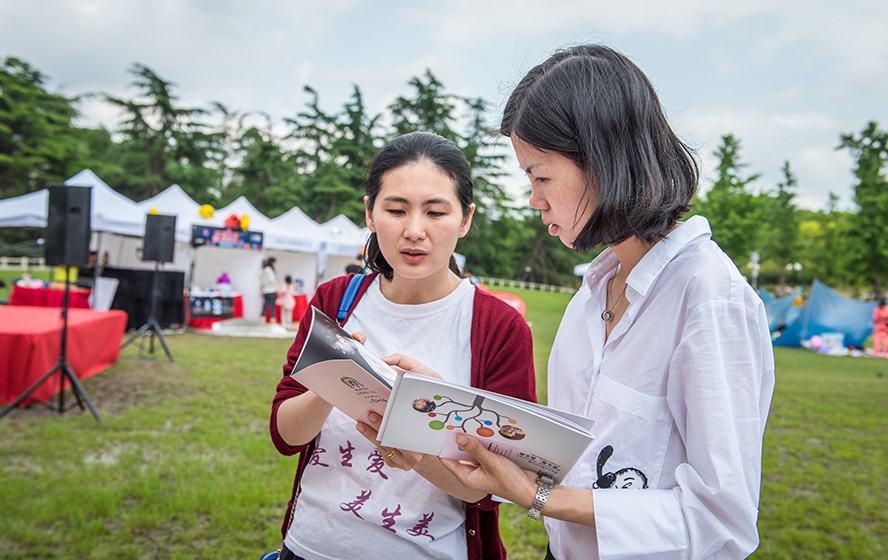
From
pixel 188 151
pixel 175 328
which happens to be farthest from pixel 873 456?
pixel 188 151

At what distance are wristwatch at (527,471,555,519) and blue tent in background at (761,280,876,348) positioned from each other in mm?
18674

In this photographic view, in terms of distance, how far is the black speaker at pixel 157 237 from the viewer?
8.25m

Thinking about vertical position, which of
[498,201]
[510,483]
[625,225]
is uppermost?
[498,201]

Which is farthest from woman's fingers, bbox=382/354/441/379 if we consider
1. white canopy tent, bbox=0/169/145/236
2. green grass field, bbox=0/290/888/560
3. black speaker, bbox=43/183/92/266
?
white canopy tent, bbox=0/169/145/236

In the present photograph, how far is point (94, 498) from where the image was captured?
3328 millimetres

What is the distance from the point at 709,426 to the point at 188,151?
37819 mm

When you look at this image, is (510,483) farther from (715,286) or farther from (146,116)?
(146,116)

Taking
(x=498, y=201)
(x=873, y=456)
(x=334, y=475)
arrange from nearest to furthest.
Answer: (x=334, y=475) < (x=873, y=456) < (x=498, y=201)

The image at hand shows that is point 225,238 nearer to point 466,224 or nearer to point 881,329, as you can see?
point 466,224

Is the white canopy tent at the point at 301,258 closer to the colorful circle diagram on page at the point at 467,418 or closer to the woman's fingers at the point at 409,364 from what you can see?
the woman's fingers at the point at 409,364

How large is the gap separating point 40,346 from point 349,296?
195 inches

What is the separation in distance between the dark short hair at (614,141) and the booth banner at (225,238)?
37.3ft

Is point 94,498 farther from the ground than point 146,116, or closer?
closer

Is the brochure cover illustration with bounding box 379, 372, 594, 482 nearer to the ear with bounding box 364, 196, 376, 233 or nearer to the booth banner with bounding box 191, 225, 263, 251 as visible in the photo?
the ear with bounding box 364, 196, 376, 233
